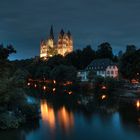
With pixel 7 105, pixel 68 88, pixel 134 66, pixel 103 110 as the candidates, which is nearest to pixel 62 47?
pixel 68 88

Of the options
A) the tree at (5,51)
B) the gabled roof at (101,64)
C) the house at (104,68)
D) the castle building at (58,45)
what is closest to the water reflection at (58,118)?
the tree at (5,51)

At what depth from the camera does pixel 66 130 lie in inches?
1323

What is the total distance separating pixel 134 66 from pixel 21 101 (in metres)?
33.6

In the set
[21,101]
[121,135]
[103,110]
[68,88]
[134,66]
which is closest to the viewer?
[121,135]

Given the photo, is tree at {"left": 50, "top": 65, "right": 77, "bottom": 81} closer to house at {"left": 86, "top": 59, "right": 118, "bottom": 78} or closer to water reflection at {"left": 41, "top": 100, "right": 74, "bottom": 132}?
house at {"left": 86, "top": 59, "right": 118, "bottom": 78}

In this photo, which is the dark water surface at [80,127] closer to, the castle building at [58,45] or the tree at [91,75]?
the tree at [91,75]

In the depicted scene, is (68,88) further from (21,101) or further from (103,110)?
(21,101)

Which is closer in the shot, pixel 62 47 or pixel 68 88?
pixel 68 88

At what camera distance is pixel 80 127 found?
35.1m

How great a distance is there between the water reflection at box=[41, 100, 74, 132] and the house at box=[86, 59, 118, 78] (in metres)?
40.8

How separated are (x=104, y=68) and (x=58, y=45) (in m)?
70.2

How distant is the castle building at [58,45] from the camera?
157 m

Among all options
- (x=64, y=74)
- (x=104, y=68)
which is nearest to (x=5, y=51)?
(x=64, y=74)

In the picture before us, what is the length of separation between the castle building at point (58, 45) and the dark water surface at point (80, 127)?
11344 centimetres
